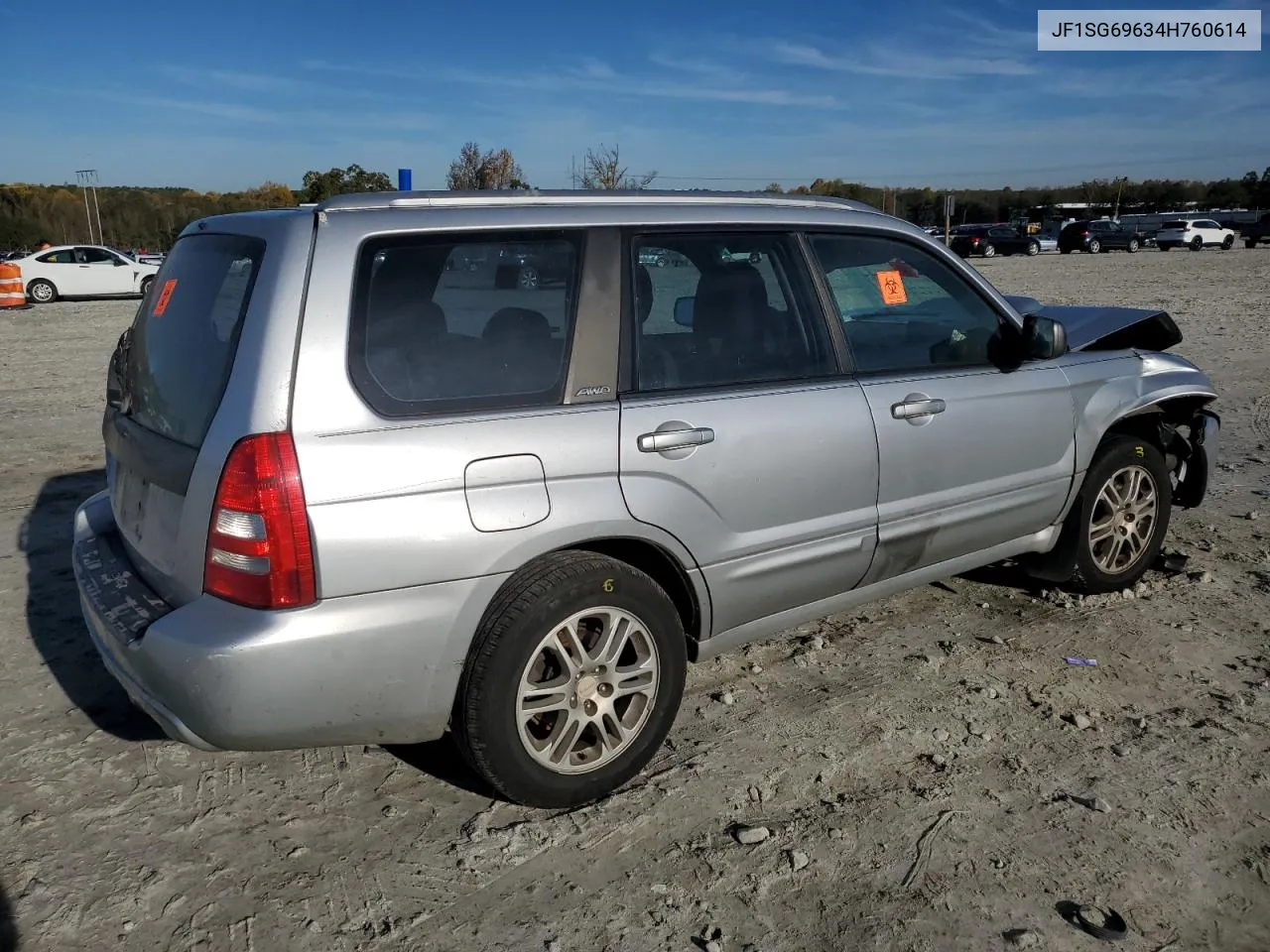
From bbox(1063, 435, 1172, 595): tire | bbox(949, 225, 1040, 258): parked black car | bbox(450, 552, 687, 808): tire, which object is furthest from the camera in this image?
bbox(949, 225, 1040, 258): parked black car

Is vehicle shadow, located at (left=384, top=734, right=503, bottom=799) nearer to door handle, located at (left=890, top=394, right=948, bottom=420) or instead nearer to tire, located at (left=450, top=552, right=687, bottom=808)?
tire, located at (left=450, top=552, right=687, bottom=808)

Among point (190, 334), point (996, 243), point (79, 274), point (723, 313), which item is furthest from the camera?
point (996, 243)

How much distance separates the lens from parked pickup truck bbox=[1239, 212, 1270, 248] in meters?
44.7

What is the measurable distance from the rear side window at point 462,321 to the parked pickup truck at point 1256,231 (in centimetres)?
5047

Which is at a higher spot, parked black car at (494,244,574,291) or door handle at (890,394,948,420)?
parked black car at (494,244,574,291)

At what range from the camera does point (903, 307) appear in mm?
4086

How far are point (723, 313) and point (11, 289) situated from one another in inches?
983

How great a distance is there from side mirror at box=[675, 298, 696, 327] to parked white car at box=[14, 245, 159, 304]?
25159 millimetres

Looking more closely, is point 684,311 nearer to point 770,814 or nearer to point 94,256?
point 770,814

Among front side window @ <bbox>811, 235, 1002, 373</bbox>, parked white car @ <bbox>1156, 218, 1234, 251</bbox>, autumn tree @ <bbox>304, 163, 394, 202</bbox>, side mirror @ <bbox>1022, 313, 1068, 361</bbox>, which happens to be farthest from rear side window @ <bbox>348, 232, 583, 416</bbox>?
parked white car @ <bbox>1156, 218, 1234, 251</bbox>

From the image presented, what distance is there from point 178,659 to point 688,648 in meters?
1.62

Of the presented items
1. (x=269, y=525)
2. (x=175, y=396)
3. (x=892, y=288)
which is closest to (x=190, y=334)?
(x=175, y=396)

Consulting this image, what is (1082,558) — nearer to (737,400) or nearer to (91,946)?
(737,400)

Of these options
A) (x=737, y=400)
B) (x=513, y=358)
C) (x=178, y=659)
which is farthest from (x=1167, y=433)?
(x=178, y=659)
